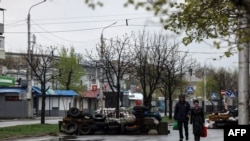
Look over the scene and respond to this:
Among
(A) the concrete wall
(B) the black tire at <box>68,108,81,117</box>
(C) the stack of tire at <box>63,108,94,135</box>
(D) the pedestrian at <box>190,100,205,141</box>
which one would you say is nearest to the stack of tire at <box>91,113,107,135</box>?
(C) the stack of tire at <box>63,108,94,135</box>

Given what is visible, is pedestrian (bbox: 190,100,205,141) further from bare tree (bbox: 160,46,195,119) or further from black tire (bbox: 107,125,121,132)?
bare tree (bbox: 160,46,195,119)

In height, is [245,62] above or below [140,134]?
above

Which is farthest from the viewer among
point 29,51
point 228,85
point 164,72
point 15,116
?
point 228,85

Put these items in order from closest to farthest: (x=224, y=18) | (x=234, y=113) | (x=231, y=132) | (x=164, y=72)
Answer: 1. (x=231, y=132)
2. (x=224, y=18)
3. (x=234, y=113)
4. (x=164, y=72)

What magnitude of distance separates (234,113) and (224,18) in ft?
94.6

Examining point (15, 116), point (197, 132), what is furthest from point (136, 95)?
point (197, 132)

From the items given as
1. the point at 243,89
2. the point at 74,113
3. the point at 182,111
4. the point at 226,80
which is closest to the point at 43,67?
the point at 74,113

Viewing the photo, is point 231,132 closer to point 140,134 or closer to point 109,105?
point 140,134

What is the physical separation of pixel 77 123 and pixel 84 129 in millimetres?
545

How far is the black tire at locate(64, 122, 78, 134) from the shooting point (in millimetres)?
27562

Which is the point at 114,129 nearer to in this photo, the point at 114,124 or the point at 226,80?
the point at 114,124

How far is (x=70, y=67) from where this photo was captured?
70.4 meters

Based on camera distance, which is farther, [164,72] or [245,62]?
[164,72]

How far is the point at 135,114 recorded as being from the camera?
1085 inches
